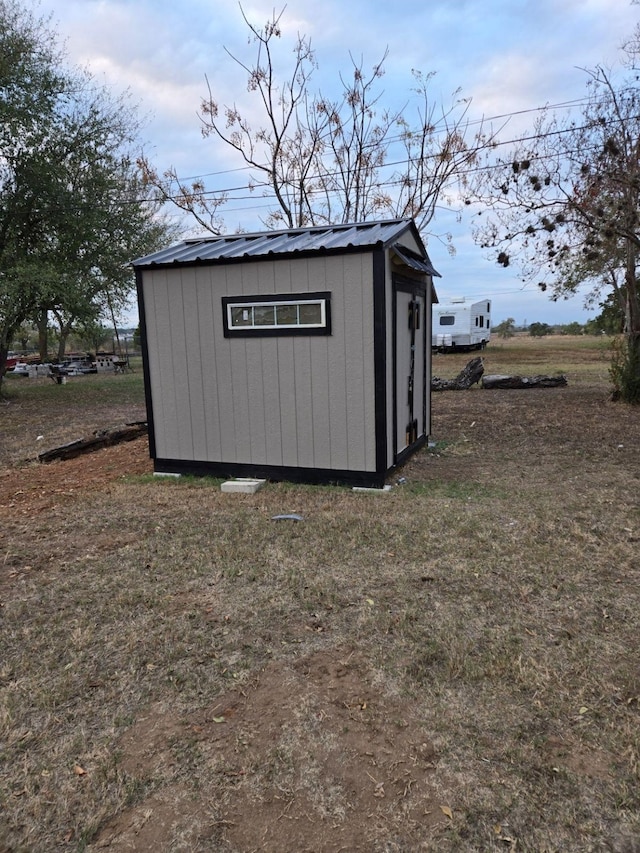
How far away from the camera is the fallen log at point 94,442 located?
6.32 m

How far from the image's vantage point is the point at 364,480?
15.5ft

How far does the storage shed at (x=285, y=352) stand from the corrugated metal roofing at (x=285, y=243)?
0.02m

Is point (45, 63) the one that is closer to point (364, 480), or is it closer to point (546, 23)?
point (546, 23)

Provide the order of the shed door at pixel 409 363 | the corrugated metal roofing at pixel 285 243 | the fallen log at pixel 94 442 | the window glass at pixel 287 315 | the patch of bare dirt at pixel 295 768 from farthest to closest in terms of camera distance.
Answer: the fallen log at pixel 94 442 < the shed door at pixel 409 363 < the window glass at pixel 287 315 < the corrugated metal roofing at pixel 285 243 < the patch of bare dirt at pixel 295 768

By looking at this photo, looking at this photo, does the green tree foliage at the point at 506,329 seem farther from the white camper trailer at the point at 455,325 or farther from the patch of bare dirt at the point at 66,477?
the patch of bare dirt at the point at 66,477

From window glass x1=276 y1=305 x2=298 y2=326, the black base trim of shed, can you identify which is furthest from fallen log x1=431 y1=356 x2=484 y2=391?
window glass x1=276 y1=305 x2=298 y2=326

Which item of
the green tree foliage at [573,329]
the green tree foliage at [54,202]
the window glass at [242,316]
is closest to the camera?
the window glass at [242,316]

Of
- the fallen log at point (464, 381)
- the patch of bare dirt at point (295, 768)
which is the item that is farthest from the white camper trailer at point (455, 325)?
the patch of bare dirt at point (295, 768)

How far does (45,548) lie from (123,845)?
2521 millimetres

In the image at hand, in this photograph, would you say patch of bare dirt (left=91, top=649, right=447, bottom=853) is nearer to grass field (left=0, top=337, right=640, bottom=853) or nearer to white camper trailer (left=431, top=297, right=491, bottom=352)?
grass field (left=0, top=337, right=640, bottom=853)

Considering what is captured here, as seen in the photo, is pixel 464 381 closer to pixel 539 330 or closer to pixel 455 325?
pixel 455 325

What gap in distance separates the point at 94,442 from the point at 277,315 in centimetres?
333

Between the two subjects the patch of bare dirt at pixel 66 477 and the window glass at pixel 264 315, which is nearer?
the patch of bare dirt at pixel 66 477

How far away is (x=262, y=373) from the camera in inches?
195
